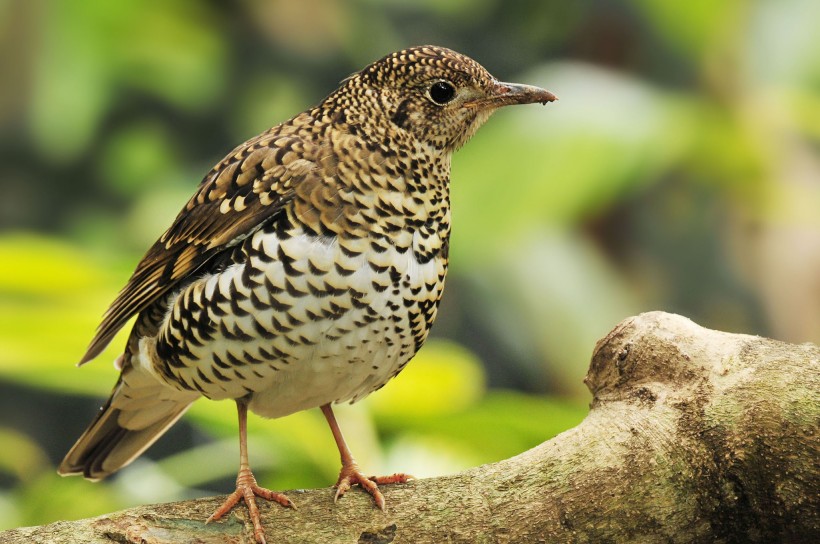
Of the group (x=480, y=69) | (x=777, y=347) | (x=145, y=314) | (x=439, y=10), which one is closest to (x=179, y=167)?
(x=439, y=10)

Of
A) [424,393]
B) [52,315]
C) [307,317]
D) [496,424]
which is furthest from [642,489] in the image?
[52,315]

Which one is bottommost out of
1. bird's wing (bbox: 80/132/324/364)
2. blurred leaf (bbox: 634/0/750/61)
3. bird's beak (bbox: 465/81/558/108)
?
bird's wing (bbox: 80/132/324/364)

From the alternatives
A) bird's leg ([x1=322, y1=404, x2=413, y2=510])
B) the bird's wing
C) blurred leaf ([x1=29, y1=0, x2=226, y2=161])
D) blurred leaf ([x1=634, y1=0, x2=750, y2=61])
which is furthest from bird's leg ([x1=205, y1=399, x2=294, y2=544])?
blurred leaf ([x1=634, y1=0, x2=750, y2=61])

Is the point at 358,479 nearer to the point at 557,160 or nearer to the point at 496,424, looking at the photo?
the point at 496,424

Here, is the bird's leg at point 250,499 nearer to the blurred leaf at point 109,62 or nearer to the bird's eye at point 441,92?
the bird's eye at point 441,92

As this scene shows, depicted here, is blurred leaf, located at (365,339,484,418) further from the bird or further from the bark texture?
the bark texture

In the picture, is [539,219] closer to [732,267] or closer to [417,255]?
[732,267]

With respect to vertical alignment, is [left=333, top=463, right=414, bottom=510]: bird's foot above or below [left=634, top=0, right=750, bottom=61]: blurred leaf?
below
